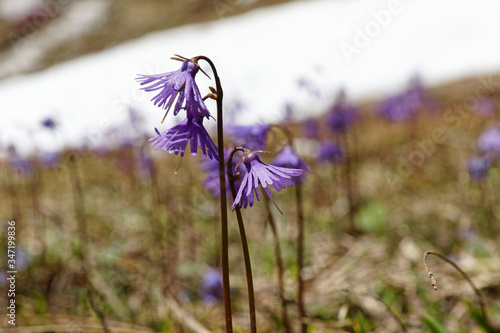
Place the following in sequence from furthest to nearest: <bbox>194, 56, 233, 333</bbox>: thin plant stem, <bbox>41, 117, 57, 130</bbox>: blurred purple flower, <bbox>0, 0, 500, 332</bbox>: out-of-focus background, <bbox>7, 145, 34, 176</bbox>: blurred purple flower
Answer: <bbox>7, 145, 34, 176</bbox>: blurred purple flower < <bbox>41, 117, 57, 130</bbox>: blurred purple flower < <bbox>0, 0, 500, 332</bbox>: out-of-focus background < <bbox>194, 56, 233, 333</bbox>: thin plant stem

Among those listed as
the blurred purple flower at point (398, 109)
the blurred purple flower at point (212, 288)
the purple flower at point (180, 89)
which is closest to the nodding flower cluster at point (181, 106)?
the purple flower at point (180, 89)

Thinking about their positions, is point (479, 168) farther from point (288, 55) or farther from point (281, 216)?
point (288, 55)

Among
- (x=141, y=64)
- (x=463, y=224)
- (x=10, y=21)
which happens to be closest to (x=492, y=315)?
(x=463, y=224)

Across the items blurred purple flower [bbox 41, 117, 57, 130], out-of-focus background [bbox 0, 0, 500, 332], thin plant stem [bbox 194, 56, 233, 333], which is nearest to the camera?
thin plant stem [bbox 194, 56, 233, 333]

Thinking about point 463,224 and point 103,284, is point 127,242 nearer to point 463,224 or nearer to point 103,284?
point 103,284

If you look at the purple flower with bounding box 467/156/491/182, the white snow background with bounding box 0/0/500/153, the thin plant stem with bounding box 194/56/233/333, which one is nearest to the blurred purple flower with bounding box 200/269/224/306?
the thin plant stem with bounding box 194/56/233/333

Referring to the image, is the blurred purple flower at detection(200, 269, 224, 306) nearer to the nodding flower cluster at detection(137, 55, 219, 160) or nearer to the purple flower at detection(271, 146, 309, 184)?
the purple flower at detection(271, 146, 309, 184)

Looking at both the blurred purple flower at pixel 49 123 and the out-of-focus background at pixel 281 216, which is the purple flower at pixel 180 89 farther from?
the blurred purple flower at pixel 49 123
